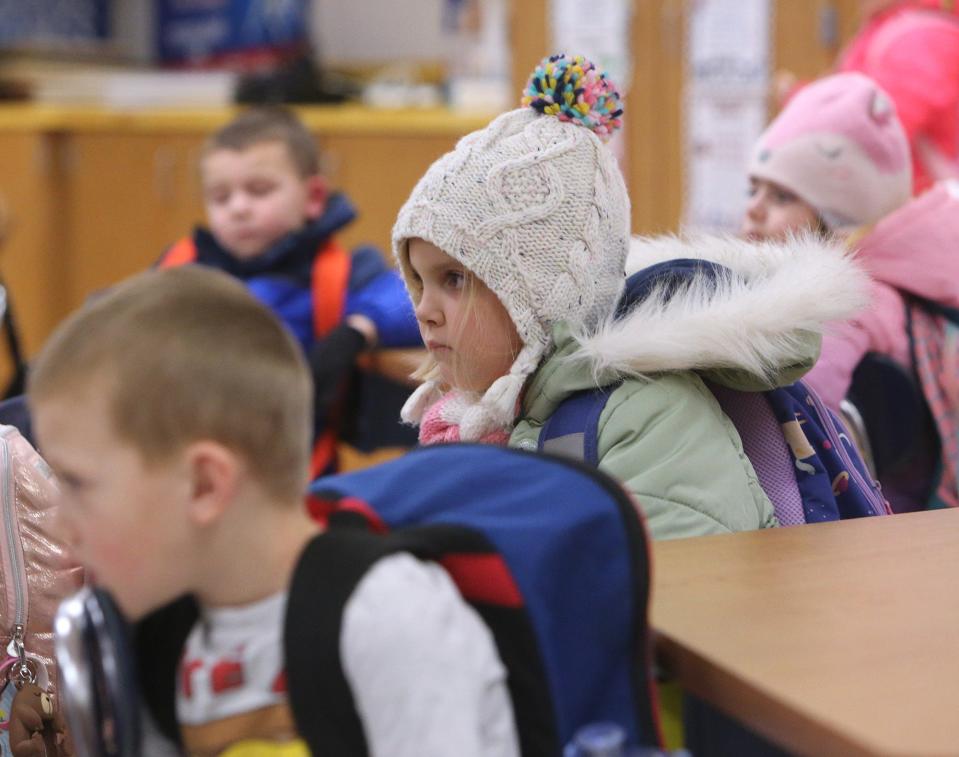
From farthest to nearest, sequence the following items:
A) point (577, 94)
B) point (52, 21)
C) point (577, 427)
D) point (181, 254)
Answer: point (52, 21)
point (181, 254)
point (577, 94)
point (577, 427)

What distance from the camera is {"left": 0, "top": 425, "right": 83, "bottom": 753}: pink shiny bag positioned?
4.39 ft

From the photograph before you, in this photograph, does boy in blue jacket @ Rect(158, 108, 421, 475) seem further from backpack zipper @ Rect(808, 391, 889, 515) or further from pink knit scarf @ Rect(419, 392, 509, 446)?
backpack zipper @ Rect(808, 391, 889, 515)

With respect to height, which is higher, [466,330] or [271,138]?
[271,138]

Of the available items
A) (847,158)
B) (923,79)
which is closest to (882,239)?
(847,158)

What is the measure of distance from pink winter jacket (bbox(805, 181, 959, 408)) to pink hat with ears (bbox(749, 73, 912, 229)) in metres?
0.11

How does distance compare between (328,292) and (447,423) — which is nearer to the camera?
(447,423)

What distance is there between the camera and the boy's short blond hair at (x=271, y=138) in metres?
3.17

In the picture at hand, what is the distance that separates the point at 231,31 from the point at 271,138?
2.72 meters

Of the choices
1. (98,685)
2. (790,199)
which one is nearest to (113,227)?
(790,199)

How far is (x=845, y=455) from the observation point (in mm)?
1600

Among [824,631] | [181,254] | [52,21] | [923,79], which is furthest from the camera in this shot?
[52,21]

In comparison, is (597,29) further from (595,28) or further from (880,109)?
(880,109)

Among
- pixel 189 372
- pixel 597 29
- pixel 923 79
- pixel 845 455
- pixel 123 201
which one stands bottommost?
pixel 123 201

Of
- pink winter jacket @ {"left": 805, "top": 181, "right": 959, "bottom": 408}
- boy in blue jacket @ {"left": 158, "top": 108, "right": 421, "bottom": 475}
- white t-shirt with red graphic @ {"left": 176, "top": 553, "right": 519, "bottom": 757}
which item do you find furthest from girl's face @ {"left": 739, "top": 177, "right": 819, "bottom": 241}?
white t-shirt with red graphic @ {"left": 176, "top": 553, "right": 519, "bottom": 757}
